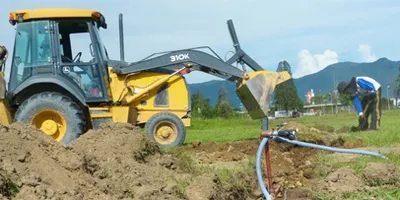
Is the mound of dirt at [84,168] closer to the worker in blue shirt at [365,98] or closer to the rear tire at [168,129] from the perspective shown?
the rear tire at [168,129]

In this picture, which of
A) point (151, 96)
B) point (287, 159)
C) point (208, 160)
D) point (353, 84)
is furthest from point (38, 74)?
point (353, 84)

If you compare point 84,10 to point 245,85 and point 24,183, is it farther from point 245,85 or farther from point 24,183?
point 24,183

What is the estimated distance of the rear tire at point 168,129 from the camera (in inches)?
537

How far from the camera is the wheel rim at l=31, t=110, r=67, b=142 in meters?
12.2

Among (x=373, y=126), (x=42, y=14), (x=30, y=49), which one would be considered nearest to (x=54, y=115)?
(x=30, y=49)

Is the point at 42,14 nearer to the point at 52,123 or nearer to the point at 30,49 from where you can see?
the point at 30,49

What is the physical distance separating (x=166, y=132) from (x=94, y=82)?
6.42ft

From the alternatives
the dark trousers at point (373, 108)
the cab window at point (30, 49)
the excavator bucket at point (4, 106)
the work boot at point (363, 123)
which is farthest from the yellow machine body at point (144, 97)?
the dark trousers at point (373, 108)

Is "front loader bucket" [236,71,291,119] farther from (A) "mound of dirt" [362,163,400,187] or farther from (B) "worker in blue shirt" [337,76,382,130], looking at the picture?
(A) "mound of dirt" [362,163,400,187]

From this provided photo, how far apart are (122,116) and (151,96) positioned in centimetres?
108

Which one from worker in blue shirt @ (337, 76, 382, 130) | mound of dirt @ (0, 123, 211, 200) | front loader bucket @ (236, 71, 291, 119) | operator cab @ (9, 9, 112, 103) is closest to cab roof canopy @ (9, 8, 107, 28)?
operator cab @ (9, 9, 112, 103)

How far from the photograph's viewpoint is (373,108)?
17500 mm

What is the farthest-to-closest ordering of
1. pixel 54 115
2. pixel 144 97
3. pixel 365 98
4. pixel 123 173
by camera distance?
pixel 365 98 → pixel 144 97 → pixel 54 115 → pixel 123 173

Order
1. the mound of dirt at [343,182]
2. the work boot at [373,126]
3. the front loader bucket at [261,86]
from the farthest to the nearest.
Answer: the work boot at [373,126] < the front loader bucket at [261,86] < the mound of dirt at [343,182]
